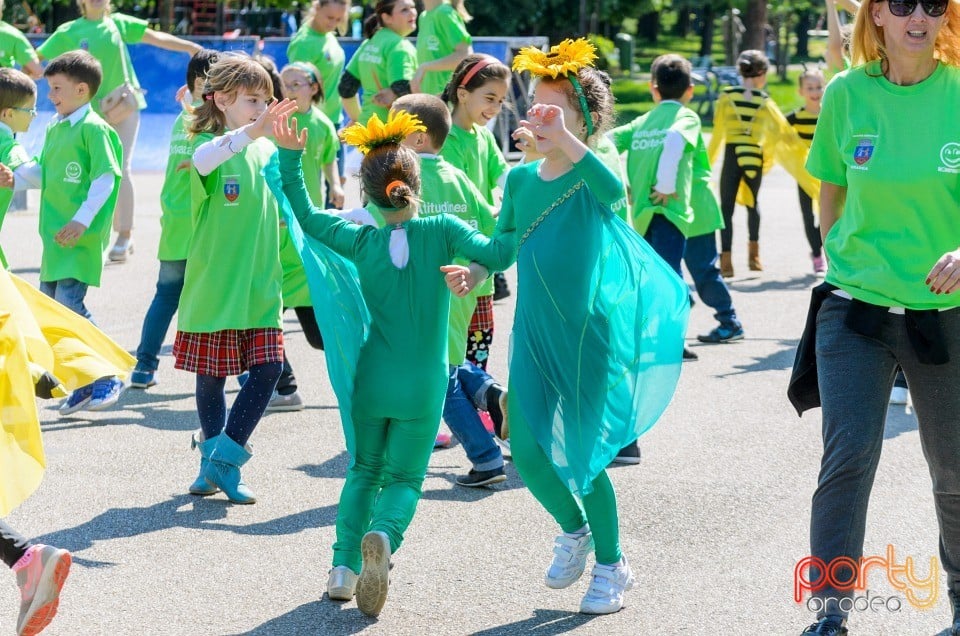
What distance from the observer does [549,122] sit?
14.6ft

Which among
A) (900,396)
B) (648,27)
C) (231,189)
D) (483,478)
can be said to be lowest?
(648,27)

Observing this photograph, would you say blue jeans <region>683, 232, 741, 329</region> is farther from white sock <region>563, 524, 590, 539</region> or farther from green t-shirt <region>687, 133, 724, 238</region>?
white sock <region>563, 524, 590, 539</region>

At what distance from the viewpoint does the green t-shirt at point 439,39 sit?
10531 mm

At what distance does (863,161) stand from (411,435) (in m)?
1.69

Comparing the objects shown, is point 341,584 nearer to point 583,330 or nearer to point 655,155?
point 583,330

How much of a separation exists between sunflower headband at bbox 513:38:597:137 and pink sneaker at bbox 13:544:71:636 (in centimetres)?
210

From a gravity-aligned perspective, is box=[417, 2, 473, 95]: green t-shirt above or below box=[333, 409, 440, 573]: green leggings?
above

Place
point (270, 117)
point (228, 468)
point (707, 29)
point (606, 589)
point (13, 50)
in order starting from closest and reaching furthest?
point (606, 589)
point (270, 117)
point (228, 468)
point (13, 50)
point (707, 29)

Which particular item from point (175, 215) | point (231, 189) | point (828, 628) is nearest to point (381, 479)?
point (828, 628)

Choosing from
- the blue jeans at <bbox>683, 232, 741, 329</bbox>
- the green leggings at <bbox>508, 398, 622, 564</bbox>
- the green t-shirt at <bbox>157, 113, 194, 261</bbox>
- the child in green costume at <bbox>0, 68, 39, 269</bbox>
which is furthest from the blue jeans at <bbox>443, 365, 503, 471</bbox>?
the blue jeans at <bbox>683, 232, 741, 329</bbox>

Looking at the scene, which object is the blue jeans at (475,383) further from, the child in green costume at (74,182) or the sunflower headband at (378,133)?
the child in green costume at (74,182)

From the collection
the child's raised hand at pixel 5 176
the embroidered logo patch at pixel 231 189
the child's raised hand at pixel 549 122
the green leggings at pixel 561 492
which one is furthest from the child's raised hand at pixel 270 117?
the child's raised hand at pixel 5 176

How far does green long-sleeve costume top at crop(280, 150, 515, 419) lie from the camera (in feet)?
15.3

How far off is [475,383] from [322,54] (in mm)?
5555
